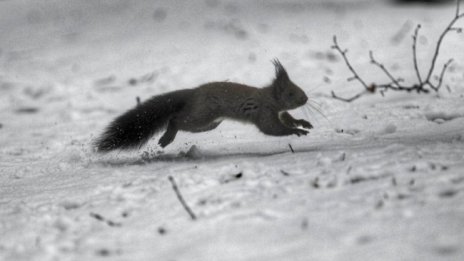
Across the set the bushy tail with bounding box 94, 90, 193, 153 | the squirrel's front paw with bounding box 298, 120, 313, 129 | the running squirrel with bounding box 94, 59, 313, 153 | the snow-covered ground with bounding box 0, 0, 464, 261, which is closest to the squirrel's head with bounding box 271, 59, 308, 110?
the running squirrel with bounding box 94, 59, 313, 153

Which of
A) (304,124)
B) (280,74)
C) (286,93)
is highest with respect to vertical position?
(280,74)

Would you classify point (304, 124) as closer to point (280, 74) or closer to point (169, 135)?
point (280, 74)

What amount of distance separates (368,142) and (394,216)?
1.68m

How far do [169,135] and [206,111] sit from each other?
0.36m

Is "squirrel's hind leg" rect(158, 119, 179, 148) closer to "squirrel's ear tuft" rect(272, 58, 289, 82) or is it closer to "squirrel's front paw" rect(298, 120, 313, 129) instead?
"squirrel's ear tuft" rect(272, 58, 289, 82)

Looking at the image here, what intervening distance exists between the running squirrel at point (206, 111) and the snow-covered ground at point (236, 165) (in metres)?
0.18

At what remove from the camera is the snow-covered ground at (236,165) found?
253 cm

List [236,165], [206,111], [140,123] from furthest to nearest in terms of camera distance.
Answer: [206,111], [140,123], [236,165]

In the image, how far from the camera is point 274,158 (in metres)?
3.99

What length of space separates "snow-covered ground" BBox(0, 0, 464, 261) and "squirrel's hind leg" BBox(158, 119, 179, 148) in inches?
4.4

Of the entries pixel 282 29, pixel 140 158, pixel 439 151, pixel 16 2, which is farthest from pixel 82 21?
pixel 439 151

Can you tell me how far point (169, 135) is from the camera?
4.64 metres

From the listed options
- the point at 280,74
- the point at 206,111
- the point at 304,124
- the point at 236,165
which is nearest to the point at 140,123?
the point at 206,111

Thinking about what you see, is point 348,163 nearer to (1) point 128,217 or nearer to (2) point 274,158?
(2) point 274,158
